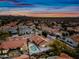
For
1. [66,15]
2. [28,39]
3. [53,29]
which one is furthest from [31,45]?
[66,15]

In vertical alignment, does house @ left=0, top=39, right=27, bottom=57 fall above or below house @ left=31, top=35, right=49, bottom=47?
below

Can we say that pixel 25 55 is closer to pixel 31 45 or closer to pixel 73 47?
pixel 31 45

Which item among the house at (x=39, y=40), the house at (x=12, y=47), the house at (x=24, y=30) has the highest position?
the house at (x=24, y=30)

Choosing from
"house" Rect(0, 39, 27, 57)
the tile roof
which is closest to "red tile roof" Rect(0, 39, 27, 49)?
"house" Rect(0, 39, 27, 57)

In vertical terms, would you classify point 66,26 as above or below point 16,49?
above

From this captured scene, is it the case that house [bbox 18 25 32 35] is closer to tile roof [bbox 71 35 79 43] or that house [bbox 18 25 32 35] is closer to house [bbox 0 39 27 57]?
house [bbox 0 39 27 57]

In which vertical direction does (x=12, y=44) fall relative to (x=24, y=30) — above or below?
below

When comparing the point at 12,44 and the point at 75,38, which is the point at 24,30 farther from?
the point at 75,38

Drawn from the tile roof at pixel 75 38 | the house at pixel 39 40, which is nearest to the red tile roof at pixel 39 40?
the house at pixel 39 40

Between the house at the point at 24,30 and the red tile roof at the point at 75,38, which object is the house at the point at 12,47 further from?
the red tile roof at the point at 75,38

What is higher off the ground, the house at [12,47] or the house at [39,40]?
the house at [39,40]

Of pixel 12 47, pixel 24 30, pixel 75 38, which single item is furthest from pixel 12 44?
pixel 75 38
